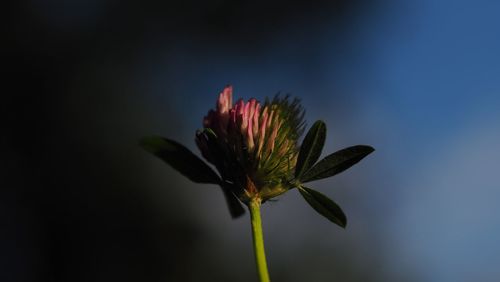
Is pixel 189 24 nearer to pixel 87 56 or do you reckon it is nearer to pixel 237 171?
pixel 87 56

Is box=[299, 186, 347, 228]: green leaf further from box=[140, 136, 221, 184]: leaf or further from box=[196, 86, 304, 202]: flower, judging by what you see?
box=[140, 136, 221, 184]: leaf

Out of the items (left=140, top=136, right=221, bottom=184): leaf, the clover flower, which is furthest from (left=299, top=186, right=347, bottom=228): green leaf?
(left=140, top=136, right=221, bottom=184): leaf

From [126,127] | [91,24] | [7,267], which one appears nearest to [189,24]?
[91,24]

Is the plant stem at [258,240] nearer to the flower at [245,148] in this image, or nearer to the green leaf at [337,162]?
the flower at [245,148]

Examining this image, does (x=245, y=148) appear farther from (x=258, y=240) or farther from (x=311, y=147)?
(x=258, y=240)

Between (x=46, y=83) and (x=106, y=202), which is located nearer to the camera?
(x=106, y=202)
